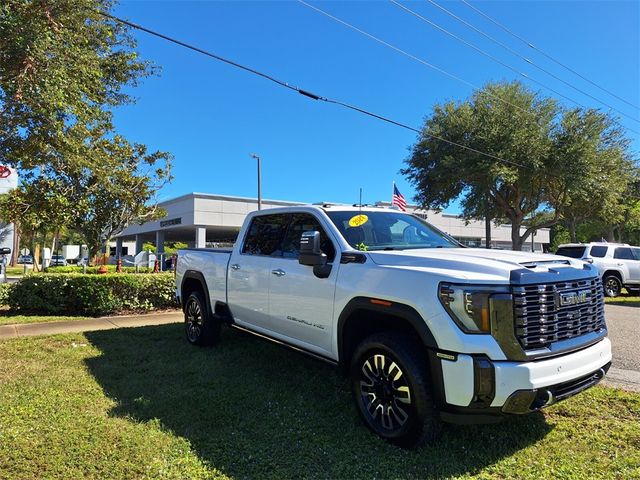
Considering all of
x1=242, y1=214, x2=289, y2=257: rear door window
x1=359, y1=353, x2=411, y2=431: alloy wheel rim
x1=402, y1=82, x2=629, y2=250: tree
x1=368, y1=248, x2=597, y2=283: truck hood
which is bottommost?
x1=359, y1=353, x2=411, y2=431: alloy wheel rim

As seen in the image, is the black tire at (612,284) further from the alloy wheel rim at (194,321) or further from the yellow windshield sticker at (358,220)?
the alloy wheel rim at (194,321)

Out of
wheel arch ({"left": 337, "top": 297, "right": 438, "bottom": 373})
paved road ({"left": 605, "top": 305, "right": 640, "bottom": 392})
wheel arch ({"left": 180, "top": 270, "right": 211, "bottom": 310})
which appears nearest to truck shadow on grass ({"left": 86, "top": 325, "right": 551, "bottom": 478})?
wheel arch ({"left": 337, "top": 297, "right": 438, "bottom": 373})

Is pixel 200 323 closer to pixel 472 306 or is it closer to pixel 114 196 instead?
pixel 472 306

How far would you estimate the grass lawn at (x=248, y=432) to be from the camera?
335 centimetres

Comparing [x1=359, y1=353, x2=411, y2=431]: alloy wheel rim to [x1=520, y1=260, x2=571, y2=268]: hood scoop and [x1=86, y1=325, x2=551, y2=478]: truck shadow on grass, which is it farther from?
[x1=520, y1=260, x2=571, y2=268]: hood scoop

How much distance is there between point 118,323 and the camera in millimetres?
9023

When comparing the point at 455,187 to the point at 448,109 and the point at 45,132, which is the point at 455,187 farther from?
the point at 45,132

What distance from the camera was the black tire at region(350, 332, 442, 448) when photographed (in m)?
3.42

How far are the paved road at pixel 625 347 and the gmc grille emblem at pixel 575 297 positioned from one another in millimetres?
2271

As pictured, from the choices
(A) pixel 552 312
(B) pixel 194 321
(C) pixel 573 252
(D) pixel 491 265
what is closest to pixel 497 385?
(A) pixel 552 312

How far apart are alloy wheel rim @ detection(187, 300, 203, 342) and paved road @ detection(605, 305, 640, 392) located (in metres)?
5.28

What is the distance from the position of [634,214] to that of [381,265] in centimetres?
3943

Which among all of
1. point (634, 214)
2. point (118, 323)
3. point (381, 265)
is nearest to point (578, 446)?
point (381, 265)

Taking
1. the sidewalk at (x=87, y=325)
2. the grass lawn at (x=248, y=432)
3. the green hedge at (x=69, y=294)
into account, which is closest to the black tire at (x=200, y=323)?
the grass lawn at (x=248, y=432)
